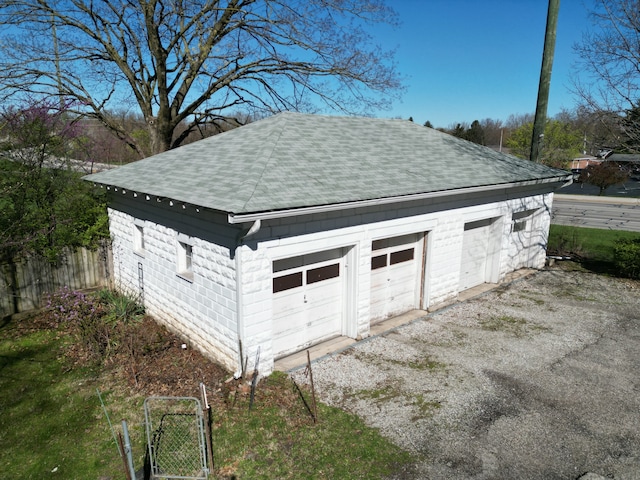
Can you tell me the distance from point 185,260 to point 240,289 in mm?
2453

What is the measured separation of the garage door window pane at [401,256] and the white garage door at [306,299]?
5.67 ft

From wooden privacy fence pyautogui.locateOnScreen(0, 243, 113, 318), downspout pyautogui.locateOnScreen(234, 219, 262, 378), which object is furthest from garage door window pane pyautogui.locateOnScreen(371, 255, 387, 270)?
wooden privacy fence pyautogui.locateOnScreen(0, 243, 113, 318)

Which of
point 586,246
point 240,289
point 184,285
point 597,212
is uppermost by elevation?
point 240,289

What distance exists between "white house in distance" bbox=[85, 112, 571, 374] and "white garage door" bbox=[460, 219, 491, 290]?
0.15ft

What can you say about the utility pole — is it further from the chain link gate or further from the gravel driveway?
the chain link gate

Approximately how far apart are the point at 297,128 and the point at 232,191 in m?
4.06

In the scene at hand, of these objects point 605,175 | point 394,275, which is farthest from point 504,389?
point 605,175

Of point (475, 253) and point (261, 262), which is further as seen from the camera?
point (475, 253)

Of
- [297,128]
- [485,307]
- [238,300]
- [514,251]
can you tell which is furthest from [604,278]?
[238,300]

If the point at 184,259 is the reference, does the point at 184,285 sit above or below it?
below

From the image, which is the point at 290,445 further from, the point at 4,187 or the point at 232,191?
the point at 4,187

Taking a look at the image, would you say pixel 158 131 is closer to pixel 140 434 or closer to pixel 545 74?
pixel 140 434

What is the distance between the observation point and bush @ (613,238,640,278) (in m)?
13.6

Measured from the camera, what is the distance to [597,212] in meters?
30.3
